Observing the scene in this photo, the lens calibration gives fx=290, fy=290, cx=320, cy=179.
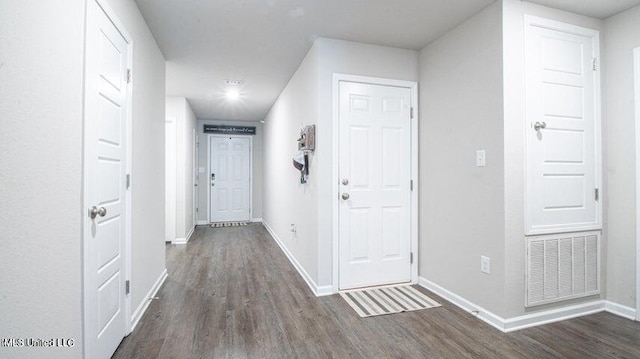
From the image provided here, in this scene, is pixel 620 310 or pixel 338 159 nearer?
pixel 620 310

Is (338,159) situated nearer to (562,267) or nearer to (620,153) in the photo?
(562,267)

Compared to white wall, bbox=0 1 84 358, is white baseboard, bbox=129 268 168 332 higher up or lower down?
lower down

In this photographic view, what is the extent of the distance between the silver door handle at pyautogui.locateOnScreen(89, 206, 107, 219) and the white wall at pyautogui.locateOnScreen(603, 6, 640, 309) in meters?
3.69

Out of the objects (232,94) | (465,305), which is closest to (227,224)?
(232,94)

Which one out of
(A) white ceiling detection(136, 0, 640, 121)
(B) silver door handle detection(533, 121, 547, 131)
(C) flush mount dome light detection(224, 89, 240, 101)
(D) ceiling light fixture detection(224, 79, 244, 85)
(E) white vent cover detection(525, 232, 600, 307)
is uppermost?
(C) flush mount dome light detection(224, 89, 240, 101)

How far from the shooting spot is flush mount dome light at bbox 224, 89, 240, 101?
15.0 ft

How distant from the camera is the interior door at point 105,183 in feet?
4.85

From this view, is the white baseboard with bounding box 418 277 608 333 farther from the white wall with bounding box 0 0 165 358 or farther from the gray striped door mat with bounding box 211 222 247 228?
the gray striped door mat with bounding box 211 222 247 228

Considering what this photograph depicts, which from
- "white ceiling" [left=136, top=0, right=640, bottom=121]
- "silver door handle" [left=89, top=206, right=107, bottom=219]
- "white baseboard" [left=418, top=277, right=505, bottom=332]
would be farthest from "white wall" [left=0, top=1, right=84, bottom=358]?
"white baseboard" [left=418, top=277, right=505, bottom=332]

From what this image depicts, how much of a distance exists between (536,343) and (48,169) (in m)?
2.91

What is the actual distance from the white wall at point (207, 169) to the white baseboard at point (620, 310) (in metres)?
6.10

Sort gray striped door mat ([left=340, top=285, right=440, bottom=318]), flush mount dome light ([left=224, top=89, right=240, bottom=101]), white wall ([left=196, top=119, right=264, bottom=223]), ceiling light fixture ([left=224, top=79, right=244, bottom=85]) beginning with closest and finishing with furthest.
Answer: gray striped door mat ([left=340, top=285, right=440, bottom=318]) < ceiling light fixture ([left=224, top=79, right=244, bottom=85]) < flush mount dome light ([left=224, top=89, right=240, bottom=101]) < white wall ([left=196, top=119, right=264, bottom=223])

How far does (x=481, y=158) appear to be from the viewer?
2322 millimetres

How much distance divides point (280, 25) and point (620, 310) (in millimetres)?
3678
